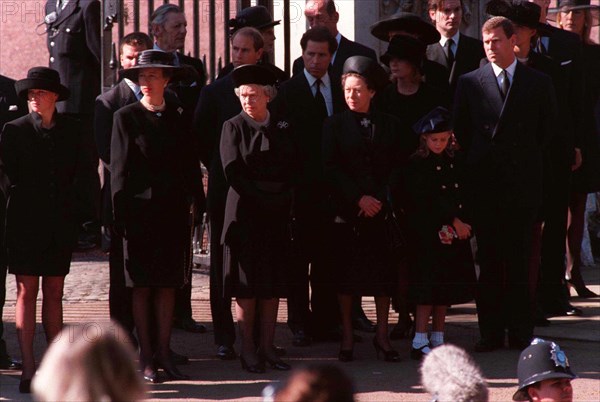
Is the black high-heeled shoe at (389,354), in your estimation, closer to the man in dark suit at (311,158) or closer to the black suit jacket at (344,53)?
the man in dark suit at (311,158)

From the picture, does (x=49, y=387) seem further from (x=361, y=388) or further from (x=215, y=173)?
(x=215, y=173)

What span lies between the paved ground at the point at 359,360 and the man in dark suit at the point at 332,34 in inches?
75.9

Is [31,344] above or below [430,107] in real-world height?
below

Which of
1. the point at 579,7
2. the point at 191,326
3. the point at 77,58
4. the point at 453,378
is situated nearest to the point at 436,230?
the point at 191,326

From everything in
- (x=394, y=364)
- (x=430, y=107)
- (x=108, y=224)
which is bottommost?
(x=394, y=364)

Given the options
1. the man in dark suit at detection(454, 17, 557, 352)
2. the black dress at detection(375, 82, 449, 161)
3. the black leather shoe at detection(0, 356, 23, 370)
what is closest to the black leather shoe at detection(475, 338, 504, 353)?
the man in dark suit at detection(454, 17, 557, 352)

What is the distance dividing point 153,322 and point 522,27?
3.24 meters

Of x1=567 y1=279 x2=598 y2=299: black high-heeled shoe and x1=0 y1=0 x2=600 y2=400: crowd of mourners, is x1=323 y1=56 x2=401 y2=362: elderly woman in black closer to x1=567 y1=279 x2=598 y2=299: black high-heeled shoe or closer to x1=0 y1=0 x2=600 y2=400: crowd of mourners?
x1=0 y1=0 x2=600 y2=400: crowd of mourners

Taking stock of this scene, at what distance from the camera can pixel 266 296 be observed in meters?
8.02

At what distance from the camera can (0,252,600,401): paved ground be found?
7.35 meters

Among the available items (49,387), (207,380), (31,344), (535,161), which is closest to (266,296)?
(207,380)

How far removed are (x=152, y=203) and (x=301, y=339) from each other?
168 centimetres

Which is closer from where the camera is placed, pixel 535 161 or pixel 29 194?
pixel 29 194

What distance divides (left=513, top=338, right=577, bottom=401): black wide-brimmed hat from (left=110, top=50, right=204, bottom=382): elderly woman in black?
119 inches
